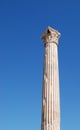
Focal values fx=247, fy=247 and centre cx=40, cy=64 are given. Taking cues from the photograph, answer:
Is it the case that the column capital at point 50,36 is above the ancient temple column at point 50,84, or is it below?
above

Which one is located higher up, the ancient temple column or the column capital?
the column capital

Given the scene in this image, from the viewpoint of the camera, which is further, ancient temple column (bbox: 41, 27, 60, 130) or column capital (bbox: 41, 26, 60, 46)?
column capital (bbox: 41, 26, 60, 46)

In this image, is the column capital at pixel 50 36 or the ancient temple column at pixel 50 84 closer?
the ancient temple column at pixel 50 84

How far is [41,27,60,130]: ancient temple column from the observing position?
15688 mm

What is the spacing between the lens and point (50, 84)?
55.0 ft

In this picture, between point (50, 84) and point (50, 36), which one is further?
point (50, 36)

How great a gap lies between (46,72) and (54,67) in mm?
681

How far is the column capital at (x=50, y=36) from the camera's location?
61.1 ft

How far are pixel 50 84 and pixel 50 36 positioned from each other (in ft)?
13.2

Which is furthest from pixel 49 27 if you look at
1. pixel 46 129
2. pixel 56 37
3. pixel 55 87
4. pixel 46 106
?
pixel 46 129

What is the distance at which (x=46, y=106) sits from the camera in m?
16.1

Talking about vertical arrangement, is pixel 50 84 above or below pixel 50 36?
below

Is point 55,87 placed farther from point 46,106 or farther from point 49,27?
point 49,27

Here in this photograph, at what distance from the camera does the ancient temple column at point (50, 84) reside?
51.5 feet
